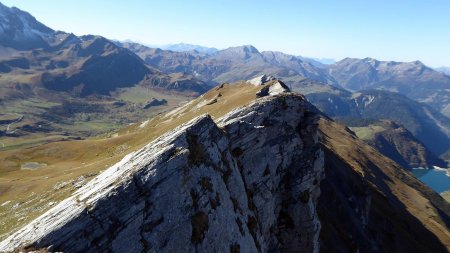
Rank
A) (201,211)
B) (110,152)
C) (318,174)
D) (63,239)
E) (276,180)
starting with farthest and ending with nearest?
(110,152)
(318,174)
(276,180)
(201,211)
(63,239)

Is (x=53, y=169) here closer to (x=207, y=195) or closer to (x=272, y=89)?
(x=207, y=195)

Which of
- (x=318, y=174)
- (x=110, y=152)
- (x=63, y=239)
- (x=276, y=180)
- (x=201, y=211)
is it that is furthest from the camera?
(x=110, y=152)

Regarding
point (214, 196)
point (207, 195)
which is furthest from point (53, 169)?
point (207, 195)

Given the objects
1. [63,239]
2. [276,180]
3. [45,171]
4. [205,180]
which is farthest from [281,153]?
[45,171]

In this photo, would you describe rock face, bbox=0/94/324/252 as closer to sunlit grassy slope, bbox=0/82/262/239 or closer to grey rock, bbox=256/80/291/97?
sunlit grassy slope, bbox=0/82/262/239

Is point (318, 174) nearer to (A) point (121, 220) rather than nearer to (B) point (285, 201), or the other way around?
(B) point (285, 201)
